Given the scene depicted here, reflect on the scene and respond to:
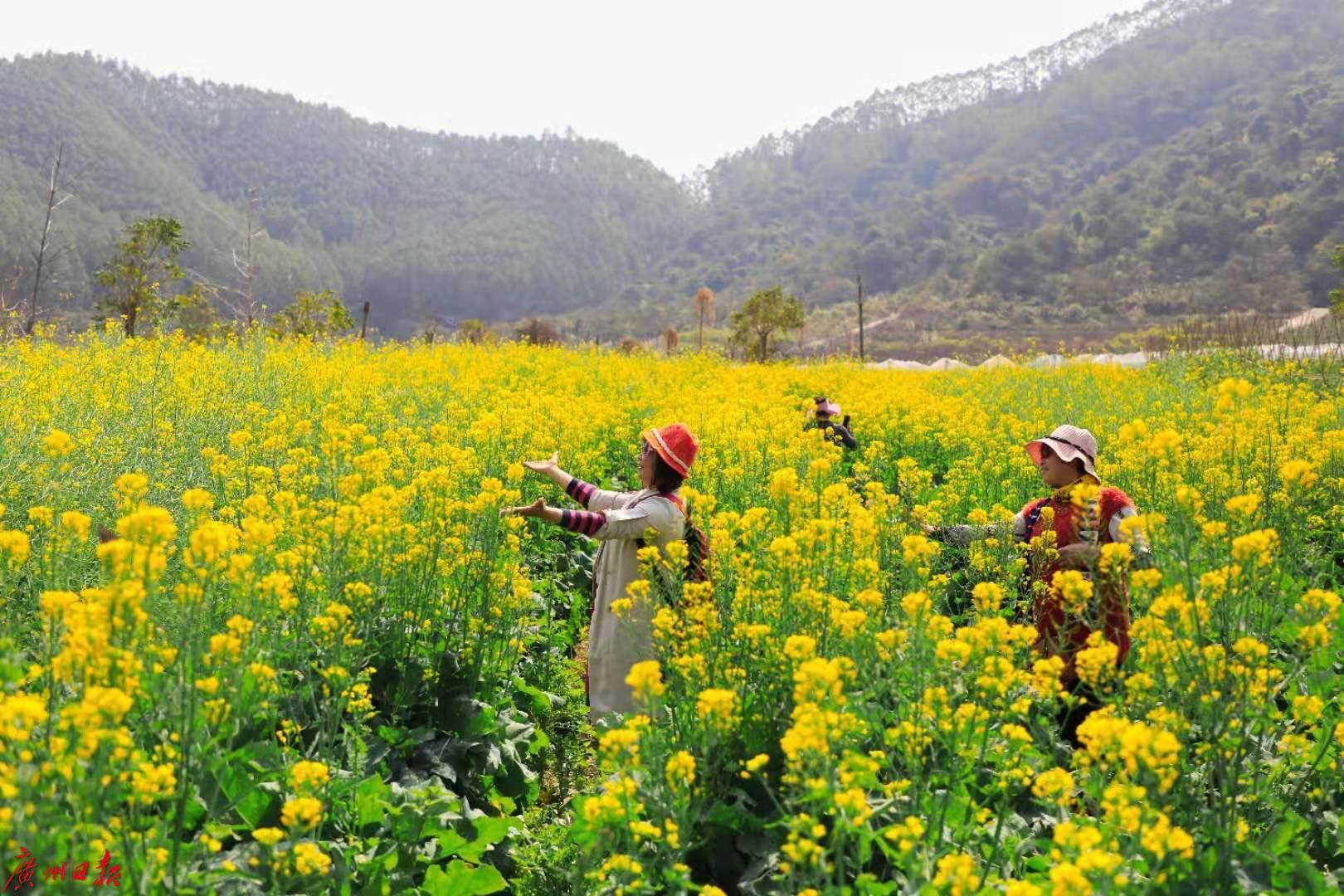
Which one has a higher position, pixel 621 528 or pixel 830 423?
pixel 830 423

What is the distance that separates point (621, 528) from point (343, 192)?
5492 inches

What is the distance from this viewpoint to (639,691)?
2309mm

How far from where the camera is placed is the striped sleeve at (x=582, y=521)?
4.16 m

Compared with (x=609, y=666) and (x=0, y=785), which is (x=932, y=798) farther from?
(x=609, y=666)

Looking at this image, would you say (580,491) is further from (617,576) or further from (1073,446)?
(1073,446)

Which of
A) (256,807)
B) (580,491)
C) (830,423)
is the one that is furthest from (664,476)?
(830,423)

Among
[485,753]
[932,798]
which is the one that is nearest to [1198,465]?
[932,798]

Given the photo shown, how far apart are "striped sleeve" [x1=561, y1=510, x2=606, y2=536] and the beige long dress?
0.03 metres

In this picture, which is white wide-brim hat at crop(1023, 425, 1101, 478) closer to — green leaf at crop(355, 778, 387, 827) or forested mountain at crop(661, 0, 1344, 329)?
green leaf at crop(355, 778, 387, 827)

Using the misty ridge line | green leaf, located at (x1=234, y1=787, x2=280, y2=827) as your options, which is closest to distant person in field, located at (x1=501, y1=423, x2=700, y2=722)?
green leaf, located at (x1=234, y1=787, x2=280, y2=827)

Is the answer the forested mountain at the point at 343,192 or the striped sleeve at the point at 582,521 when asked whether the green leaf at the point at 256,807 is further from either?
the forested mountain at the point at 343,192

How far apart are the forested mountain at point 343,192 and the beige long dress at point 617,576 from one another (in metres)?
77.5

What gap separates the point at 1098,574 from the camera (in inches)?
154

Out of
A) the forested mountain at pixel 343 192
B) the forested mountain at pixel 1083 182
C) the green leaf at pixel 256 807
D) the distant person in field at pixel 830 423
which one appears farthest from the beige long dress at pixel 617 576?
the forested mountain at pixel 343 192
